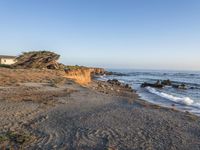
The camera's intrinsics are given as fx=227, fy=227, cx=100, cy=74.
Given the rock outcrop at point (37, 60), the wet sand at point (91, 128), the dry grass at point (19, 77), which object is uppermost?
the rock outcrop at point (37, 60)

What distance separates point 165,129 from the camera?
29.6 ft

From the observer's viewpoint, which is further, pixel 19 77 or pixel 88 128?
pixel 19 77

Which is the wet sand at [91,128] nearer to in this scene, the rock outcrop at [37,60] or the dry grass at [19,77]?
the dry grass at [19,77]


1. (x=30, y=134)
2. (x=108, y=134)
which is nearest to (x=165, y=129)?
(x=108, y=134)

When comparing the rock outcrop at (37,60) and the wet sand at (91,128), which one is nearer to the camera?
the wet sand at (91,128)

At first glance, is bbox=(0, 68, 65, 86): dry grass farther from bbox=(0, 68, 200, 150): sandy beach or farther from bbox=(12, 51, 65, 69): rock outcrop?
bbox=(12, 51, 65, 69): rock outcrop

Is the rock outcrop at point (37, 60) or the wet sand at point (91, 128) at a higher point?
the rock outcrop at point (37, 60)

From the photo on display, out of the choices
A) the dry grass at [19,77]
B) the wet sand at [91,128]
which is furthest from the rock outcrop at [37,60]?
the wet sand at [91,128]

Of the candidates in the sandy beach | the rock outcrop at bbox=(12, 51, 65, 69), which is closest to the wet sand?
the sandy beach

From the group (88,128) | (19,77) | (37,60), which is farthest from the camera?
(37,60)

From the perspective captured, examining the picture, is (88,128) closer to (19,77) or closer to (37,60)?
(19,77)

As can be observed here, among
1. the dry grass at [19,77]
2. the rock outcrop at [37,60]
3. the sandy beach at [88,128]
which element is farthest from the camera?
the rock outcrop at [37,60]

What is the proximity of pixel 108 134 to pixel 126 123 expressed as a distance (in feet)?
5.94

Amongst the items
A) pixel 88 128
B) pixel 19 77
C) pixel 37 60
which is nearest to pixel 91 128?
pixel 88 128
